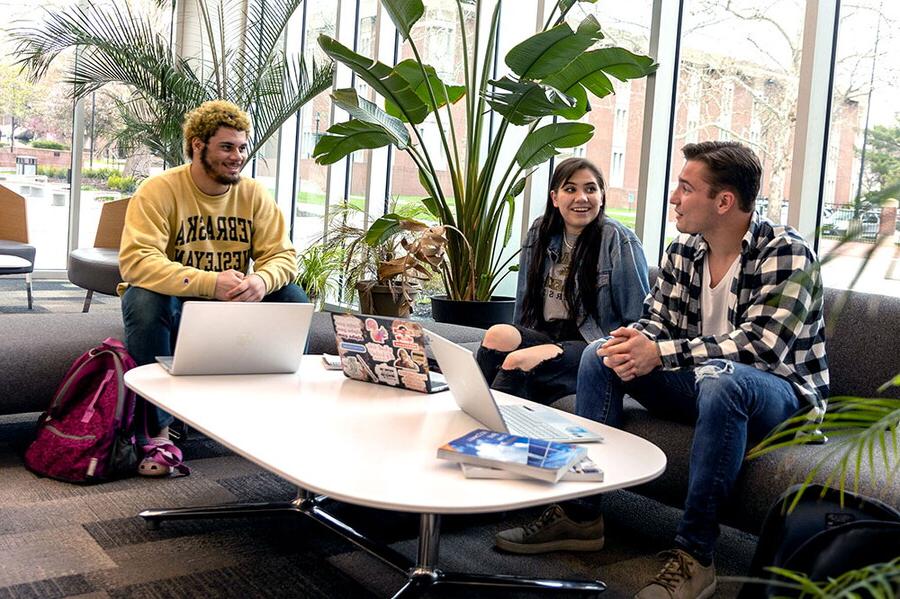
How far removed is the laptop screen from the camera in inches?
96.3

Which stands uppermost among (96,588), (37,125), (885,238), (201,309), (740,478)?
(37,125)

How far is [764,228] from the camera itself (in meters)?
2.60

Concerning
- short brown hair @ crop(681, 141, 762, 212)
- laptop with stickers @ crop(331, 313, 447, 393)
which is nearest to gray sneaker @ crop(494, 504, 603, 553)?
laptop with stickers @ crop(331, 313, 447, 393)

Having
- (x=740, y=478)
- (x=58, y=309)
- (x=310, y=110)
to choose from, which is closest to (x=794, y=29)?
(x=740, y=478)

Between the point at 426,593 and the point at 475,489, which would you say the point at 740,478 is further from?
the point at 475,489

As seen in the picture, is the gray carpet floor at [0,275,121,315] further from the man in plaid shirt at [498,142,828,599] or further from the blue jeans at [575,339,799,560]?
the blue jeans at [575,339,799,560]

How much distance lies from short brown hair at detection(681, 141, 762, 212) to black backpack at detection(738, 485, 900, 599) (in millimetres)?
986

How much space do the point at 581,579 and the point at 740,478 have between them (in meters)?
0.46

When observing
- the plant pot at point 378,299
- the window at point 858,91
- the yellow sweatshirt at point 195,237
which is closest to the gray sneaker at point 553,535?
the window at point 858,91

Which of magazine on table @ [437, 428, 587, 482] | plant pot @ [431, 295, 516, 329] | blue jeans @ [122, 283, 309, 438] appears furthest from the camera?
plant pot @ [431, 295, 516, 329]

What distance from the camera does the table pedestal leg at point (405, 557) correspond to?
2.11 m

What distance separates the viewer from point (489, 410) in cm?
208

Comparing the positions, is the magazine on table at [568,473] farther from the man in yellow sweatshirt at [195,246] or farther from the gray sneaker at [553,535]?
the man in yellow sweatshirt at [195,246]

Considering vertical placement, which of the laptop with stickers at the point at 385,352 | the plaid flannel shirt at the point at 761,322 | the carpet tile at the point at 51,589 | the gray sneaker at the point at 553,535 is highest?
the plaid flannel shirt at the point at 761,322
